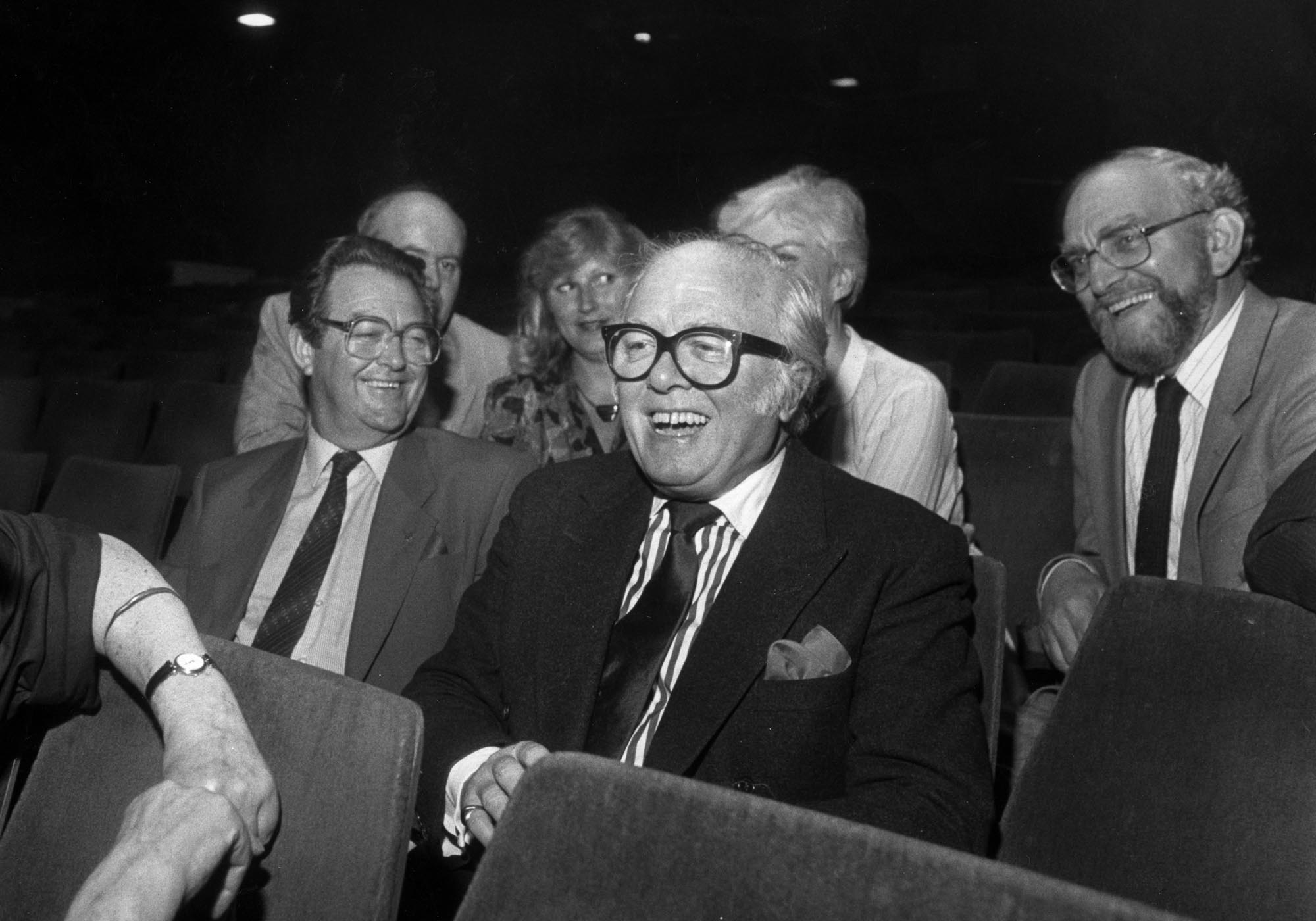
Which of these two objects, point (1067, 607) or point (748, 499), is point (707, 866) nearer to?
point (748, 499)

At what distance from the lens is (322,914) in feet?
3.09

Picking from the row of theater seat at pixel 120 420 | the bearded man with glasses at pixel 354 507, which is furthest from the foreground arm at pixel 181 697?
the row of theater seat at pixel 120 420

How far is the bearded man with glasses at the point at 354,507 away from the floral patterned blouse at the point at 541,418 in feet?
1.24

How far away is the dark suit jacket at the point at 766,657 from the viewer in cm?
128

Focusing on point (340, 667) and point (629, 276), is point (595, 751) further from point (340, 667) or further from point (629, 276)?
point (629, 276)

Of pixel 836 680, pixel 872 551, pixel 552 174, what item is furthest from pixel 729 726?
pixel 552 174

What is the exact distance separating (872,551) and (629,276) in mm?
626

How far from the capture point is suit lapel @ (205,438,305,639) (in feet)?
6.25

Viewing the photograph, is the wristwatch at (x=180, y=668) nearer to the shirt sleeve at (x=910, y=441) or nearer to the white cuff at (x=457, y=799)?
the white cuff at (x=457, y=799)

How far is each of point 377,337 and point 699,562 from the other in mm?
808

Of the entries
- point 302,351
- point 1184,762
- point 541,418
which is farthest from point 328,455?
point 1184,762

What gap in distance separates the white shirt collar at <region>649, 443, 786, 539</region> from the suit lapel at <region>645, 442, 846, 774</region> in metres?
0.06

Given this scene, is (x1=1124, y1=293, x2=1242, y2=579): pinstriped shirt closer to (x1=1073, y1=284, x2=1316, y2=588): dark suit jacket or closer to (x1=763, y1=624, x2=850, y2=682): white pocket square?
(x1=1073, y1=284, x2=1316, y2=588): dark suit jacket

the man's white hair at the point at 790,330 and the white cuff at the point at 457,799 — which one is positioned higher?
the man's white hair at the point at 790,330
